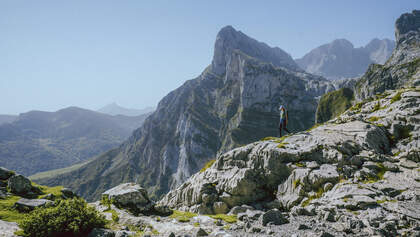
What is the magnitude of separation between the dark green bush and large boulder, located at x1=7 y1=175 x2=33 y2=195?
24.6ft

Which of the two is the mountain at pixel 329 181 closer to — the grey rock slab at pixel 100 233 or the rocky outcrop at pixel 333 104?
the grey rock slab at pixel 100 233

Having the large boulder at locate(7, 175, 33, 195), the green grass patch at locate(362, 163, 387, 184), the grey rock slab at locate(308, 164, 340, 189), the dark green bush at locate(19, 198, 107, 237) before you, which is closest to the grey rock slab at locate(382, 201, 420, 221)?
the green grass patch at locate(362, 163, 387, 184)

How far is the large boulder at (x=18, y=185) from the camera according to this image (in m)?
19.2

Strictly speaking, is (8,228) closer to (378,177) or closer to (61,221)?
(61,221)

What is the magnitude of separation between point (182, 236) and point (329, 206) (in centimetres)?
1091

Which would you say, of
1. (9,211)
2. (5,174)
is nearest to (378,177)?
(9,211)

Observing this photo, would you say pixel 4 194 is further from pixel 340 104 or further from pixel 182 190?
pixel 340 104

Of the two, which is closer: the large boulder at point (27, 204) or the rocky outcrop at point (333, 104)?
the large boulder at point (27, 204)

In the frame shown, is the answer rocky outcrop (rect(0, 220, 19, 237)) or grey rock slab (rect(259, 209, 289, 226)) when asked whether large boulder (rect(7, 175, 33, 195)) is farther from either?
grey rock slab (rect(259, 209, 289, 226))

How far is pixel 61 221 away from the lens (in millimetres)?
13078

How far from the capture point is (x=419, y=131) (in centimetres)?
2327

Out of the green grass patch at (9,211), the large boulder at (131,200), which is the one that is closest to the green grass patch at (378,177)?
the large boulder at (131,200)

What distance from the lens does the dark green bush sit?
12.7m

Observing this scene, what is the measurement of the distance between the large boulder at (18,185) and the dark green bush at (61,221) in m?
7.51
